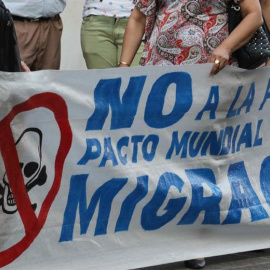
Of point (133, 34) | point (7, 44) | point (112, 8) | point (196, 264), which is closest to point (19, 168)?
point (7, 44)

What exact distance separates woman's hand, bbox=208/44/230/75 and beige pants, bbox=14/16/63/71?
1.84 metres

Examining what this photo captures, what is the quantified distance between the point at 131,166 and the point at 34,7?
2.00m

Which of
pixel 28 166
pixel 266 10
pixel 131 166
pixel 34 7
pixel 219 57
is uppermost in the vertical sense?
pixel 219 57

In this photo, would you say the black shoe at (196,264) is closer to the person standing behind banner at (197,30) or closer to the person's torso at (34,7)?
the person standing behind banner at (197,30)

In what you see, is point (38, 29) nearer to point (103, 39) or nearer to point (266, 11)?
point (103, 39)

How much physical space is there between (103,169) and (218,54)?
0.88 m

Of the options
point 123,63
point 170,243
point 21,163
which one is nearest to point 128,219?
point 170,243

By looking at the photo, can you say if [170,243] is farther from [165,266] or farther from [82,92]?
[82,92]

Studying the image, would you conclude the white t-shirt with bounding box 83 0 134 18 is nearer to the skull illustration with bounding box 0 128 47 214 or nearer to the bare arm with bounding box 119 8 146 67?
the bare arm with bounding box 119 8 146 67

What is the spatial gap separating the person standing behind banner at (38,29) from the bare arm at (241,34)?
5.70ft

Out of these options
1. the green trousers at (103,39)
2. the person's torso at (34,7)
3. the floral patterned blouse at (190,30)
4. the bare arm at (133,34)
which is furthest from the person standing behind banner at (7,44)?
the green trousers at (103,39)

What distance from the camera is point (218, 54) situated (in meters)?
5.40

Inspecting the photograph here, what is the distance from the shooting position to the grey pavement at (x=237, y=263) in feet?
18.0

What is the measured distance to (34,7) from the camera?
682 cm
